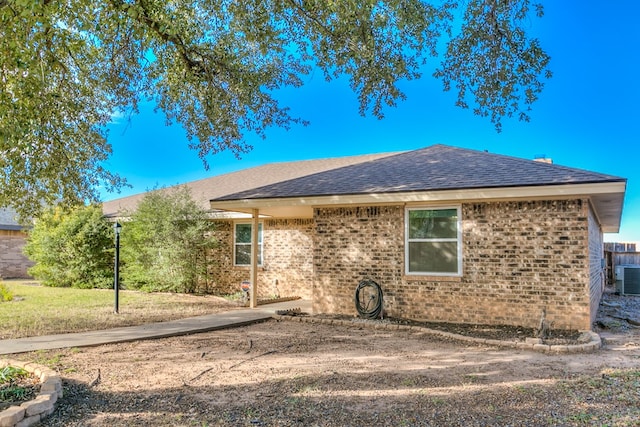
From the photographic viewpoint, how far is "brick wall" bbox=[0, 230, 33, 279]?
890 inches

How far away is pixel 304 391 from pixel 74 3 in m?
6.40

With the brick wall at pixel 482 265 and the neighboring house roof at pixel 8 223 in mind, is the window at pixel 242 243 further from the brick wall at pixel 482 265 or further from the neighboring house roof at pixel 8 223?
the neighboring house roof at pixel 8 223

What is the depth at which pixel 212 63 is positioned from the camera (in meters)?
8.20

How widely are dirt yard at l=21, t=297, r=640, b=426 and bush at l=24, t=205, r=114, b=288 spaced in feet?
37.7

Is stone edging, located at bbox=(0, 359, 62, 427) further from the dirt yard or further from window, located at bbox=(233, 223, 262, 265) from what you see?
window, located at bbox=(233, 223, 262, 265)

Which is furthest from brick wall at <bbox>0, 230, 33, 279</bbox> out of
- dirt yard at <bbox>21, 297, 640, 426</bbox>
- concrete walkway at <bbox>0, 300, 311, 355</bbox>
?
dirt yard at <bbox>21, 297, 640, 426</bbox>

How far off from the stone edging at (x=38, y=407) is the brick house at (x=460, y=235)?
6.32 metres

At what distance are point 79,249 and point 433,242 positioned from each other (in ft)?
45.5

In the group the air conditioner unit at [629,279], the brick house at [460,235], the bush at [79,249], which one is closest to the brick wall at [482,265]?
the brick house at [460,235]

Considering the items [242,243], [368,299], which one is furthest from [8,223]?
[368,299]

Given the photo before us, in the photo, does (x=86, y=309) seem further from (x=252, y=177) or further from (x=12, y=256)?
(x=12, y=256)

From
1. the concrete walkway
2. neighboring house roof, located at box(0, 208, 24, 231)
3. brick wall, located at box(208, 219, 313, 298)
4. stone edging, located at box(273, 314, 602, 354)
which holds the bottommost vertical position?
the concrete walkway

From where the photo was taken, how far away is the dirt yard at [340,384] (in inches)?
160

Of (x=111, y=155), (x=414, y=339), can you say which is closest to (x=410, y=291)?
(x=414, y=339)
